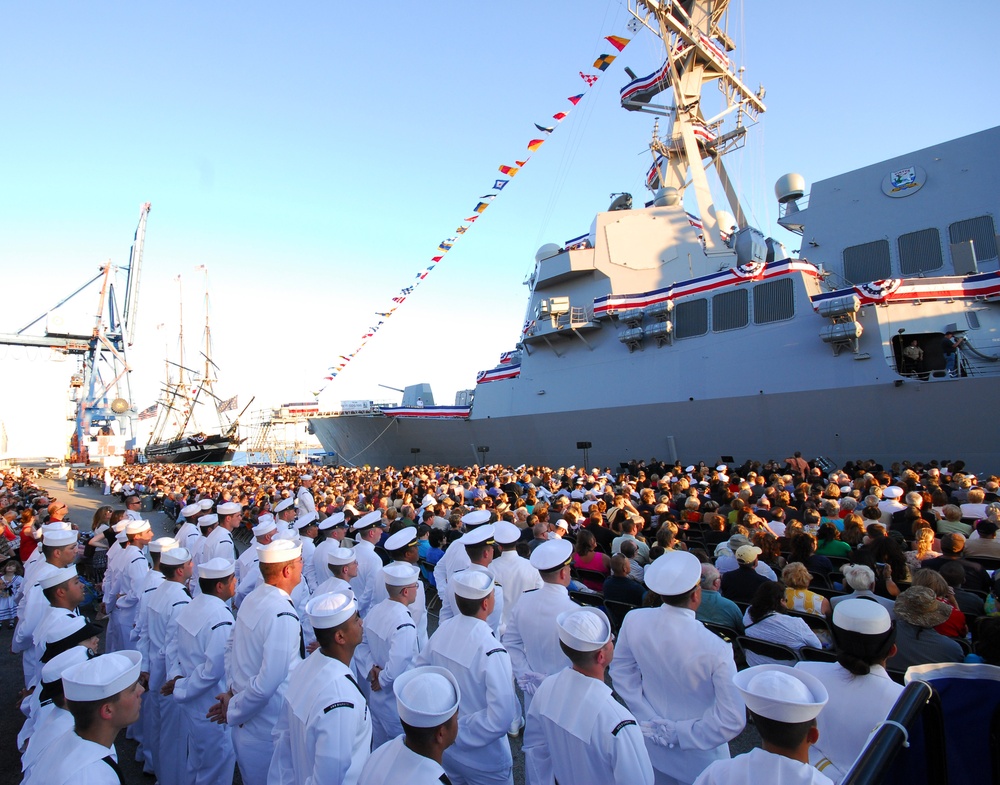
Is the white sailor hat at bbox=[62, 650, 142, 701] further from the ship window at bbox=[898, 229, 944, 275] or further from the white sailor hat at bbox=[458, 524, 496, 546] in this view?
the ship window at bbox=[898, 229, 944, 275]

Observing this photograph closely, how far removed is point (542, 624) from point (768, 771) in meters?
1.78

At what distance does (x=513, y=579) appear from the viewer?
13.6ft

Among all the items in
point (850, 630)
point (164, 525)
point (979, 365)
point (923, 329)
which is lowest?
point (164, 525)

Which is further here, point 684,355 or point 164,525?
point 684,355

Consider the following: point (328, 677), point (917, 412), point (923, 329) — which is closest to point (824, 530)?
point (328, 677)

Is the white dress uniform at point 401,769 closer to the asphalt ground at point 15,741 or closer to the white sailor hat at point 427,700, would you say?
the white sailor hat at point 427,700

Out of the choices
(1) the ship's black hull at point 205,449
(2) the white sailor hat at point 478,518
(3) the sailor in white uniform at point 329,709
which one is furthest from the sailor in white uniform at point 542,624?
(1) the ship's black hull at point 205,449

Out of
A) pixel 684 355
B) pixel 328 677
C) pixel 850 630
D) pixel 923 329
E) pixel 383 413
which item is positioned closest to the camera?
pixel 850 630

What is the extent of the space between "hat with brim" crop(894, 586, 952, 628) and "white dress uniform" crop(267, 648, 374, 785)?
2.67 metres

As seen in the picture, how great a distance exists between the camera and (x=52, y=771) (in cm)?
194

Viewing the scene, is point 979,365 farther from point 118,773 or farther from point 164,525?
point 164,525

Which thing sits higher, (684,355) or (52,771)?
(684,355)

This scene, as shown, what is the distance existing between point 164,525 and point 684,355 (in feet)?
46.3

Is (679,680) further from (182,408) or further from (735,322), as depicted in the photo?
(182,408)
